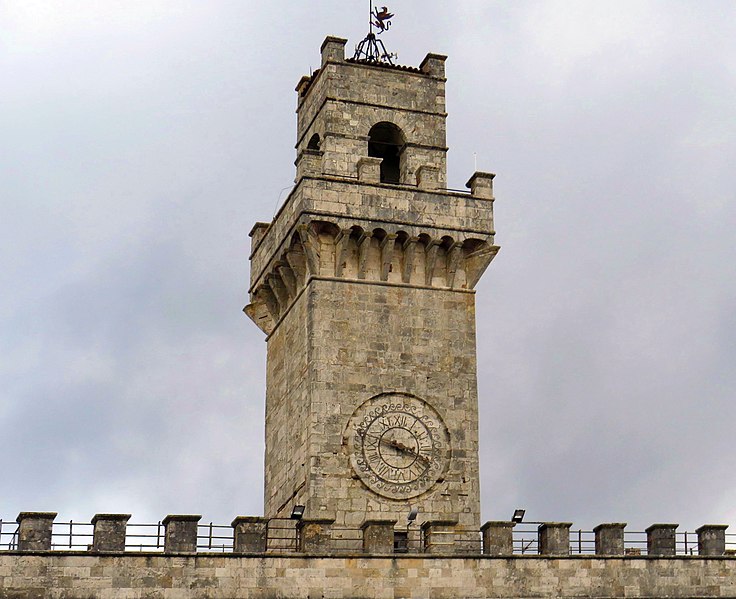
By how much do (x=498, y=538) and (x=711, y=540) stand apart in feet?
19.6

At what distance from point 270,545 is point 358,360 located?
18.4ft

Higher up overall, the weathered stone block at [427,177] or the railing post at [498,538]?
the weathered stone block at [427,177]

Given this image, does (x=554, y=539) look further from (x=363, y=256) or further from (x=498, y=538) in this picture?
(x=363, y=256)

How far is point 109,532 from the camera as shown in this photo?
3891cm

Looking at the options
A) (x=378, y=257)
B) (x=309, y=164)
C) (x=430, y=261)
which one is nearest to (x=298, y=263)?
(x=378, y=257)

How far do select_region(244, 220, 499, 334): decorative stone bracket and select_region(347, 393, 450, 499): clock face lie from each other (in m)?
3.78

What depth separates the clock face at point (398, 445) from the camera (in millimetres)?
43844

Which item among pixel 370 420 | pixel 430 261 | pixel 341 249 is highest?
pixel 341 249

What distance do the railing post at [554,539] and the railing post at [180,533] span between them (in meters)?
9.00

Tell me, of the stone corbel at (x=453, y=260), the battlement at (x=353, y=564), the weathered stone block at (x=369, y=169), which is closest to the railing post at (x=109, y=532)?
the battlement at (x=353, y=564)

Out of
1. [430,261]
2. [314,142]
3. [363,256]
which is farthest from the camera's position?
[314,142]

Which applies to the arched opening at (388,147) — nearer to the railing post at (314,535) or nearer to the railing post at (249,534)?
the railing post at (314,535)

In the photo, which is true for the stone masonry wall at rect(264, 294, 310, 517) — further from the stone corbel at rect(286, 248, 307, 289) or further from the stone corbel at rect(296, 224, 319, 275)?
the stone corbel at rect(296, 224, 319, 275)

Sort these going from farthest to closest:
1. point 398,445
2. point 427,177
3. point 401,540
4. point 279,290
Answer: point 279,290 → point 427,177 → point 398,445 → point 401,540
